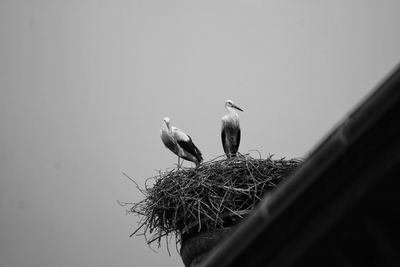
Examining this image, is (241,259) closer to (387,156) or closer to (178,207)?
(387,156)

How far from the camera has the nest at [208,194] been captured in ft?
19.7

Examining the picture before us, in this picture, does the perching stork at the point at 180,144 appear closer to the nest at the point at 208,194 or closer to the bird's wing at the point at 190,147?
the bird's wing at the point at 190,147

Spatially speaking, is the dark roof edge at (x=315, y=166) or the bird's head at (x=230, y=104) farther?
the bird's head at (x=230, y=104)

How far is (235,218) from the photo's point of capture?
236 inches

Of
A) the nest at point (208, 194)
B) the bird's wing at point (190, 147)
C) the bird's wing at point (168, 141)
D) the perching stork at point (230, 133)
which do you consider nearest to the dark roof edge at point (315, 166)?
the nest at point (208, 194)

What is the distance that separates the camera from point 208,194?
6.01m

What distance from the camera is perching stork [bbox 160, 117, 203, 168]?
10055mm

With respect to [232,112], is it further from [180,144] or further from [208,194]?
[208,194]

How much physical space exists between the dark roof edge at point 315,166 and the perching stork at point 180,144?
805 cm

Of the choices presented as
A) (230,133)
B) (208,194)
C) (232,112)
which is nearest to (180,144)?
(230,133)

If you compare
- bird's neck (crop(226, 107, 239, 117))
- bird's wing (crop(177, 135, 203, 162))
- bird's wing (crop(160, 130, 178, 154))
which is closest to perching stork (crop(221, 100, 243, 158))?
bird's neck (crop(226, 107, 239, 117))

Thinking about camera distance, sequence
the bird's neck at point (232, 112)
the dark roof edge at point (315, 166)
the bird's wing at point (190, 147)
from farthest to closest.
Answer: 1. the bird's neck at point (232, 112)
2. the bird's wing at point (190, 147)
3. the dark roof edge at point (315, 166)

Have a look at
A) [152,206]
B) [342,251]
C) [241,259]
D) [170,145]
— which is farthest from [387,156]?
[170,145]

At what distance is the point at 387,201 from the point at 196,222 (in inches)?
166
